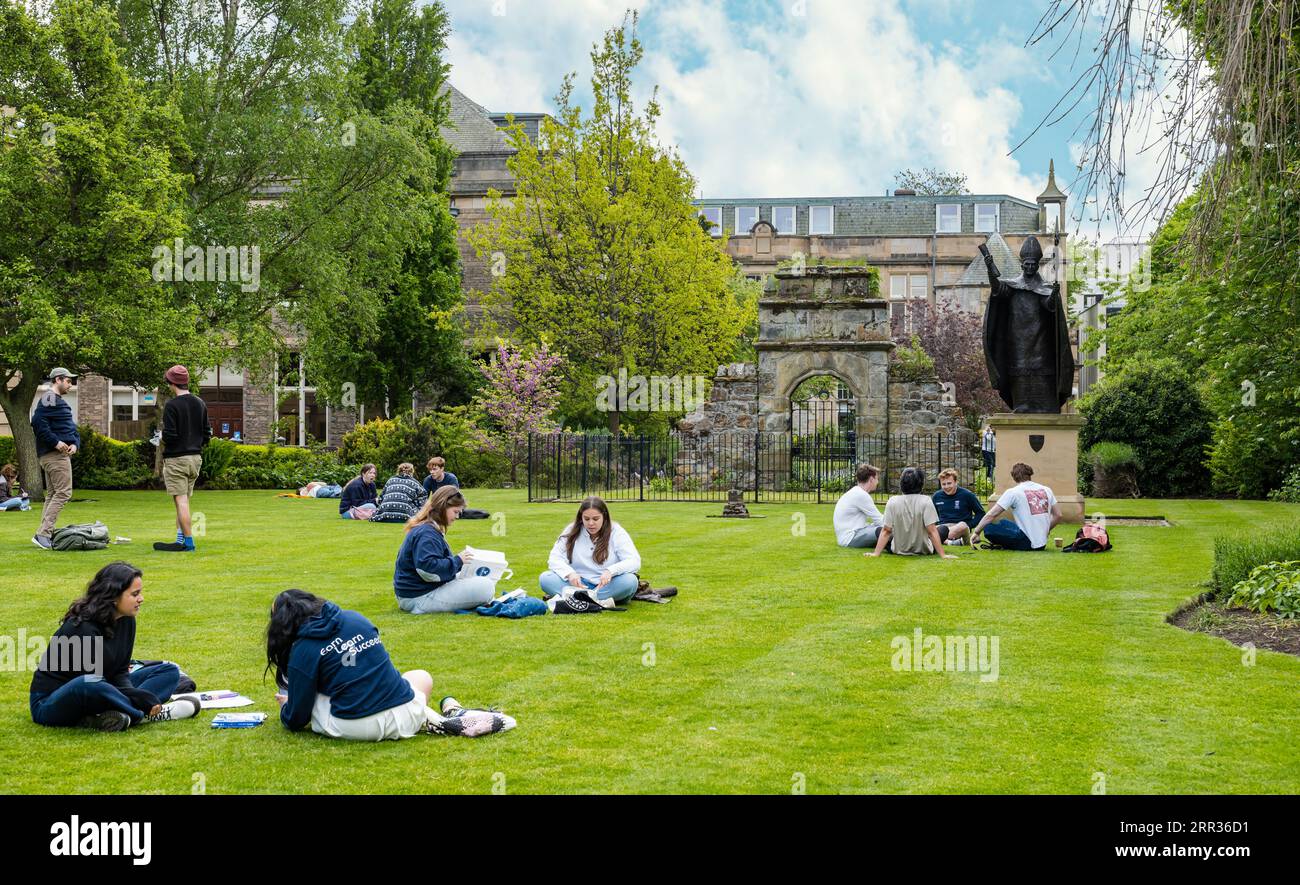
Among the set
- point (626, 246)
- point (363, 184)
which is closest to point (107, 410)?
point (363, 184)

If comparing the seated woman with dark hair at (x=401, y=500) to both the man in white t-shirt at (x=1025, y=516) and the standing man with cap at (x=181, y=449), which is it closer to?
the standing man with cap at (x=181, y=449)

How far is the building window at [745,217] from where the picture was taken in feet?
255

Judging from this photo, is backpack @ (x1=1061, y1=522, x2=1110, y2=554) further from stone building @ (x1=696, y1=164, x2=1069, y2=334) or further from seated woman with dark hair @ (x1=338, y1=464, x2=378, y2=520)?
stone building @ (x1=696, y1=164, x2=1069, y2=334)

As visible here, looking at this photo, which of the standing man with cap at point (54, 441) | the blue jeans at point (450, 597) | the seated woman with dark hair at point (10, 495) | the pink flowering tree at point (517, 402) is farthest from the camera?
the pink flowering tree at point (517, 402)

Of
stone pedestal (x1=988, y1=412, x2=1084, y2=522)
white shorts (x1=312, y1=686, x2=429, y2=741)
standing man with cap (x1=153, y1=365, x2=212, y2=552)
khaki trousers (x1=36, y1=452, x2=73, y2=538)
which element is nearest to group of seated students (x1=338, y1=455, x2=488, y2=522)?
standing man with cap (x1=153, y1=365, x2=212, y2=552)

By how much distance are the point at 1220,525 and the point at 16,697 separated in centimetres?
1815

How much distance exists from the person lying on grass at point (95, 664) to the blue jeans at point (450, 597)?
157 inches

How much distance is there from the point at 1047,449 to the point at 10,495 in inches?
821

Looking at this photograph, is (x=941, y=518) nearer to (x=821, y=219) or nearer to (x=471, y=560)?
(x=471, y=560)

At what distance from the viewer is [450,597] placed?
35.1 ft

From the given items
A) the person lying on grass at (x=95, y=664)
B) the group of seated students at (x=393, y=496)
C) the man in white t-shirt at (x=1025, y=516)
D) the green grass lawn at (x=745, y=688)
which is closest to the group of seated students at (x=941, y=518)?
the man in white t-shirt at (x=1025, y=516)

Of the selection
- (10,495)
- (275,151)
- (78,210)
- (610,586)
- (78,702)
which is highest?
(275,151)

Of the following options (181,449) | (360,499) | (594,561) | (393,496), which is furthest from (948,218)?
(594,561)
